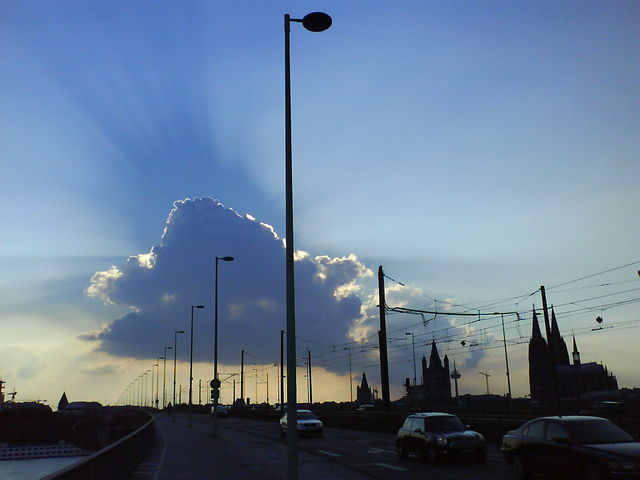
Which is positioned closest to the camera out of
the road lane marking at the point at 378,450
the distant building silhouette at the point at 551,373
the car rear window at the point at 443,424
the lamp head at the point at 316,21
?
the lamp head at the point at 316,21

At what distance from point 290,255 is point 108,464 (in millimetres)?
6268

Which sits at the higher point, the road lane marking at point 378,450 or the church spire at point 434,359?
the church spire at point 434,359

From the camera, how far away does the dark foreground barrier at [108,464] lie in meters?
9.45

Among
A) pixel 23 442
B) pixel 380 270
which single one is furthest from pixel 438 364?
pixel 380 270

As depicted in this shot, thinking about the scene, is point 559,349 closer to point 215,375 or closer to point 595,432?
point 215,375

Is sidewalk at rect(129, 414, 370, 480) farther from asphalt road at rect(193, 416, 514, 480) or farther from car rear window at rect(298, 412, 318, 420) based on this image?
car rear window at rect(298, 412, 318, 420)

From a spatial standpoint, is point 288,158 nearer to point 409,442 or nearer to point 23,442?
point 409,442

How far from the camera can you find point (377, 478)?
15.5 meters

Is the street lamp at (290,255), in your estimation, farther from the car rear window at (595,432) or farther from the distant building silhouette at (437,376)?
the distant building silhouette at (437,376)

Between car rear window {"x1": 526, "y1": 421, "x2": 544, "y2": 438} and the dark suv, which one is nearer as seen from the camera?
car rear window {"x1": 526, "y1": 421, "x2": 544, "y2": 438}

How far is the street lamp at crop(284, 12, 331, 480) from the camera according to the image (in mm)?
10250

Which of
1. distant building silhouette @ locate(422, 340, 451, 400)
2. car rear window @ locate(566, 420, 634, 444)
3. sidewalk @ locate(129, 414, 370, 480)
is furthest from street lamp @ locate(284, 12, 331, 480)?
distant building silhouette @ locate(422, 340, 451, 400)

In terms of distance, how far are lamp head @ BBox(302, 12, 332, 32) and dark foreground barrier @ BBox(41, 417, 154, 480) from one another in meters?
9.07

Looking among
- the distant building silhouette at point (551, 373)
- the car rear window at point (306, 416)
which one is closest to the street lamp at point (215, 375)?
the car rear window at point (306, 416)
